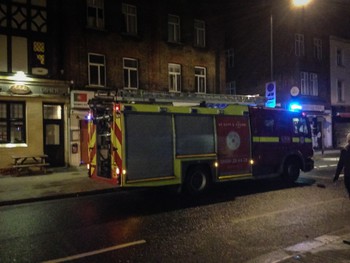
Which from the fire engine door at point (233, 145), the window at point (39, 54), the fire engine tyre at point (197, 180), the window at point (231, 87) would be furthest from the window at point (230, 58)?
the fire engine tyre at point (197, 180)

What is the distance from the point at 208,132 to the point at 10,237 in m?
6.13

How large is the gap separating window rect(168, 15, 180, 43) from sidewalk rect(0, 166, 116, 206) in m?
10.8

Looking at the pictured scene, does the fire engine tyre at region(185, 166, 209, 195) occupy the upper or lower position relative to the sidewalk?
upper

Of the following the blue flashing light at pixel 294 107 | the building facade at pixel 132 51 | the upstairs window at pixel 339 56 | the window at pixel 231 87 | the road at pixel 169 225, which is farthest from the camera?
the window at pixel 231 87

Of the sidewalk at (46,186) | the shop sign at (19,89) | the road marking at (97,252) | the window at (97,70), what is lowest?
the road marking at (97,252)

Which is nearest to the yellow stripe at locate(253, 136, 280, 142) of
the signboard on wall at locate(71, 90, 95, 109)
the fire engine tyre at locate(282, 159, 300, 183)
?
the fire engine tyre at locate(282, 159, 300, 183)

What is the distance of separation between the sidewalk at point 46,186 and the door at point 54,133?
1.78 m

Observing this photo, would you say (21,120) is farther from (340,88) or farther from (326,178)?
(340,88)

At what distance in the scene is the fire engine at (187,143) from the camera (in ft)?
31.0

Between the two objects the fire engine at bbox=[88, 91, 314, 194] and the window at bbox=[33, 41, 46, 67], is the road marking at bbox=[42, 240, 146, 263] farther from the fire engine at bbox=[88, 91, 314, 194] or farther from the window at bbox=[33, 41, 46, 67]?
the window at bbox=[33, 41, 46, 67]

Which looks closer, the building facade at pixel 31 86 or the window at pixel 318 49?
the building facade at pixel 31 86

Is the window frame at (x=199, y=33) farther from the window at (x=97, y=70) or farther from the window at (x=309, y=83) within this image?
the window at (x=309, y=83)

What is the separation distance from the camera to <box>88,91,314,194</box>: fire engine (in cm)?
945

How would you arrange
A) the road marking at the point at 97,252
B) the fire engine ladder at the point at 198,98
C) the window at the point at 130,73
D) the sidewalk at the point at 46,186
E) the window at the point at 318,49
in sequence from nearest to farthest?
the road marking at the point at 97,252, the sidewalk at the point at 46,186, the fire engine ladder at the point at 198,98, the window at the point at 130,73, the window at the point at 318,49
